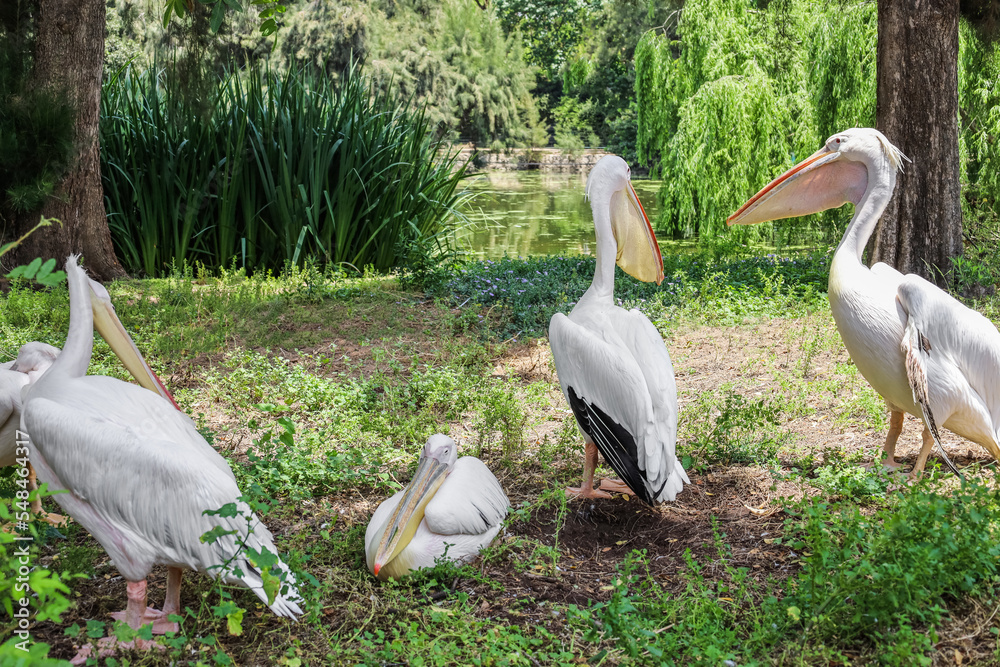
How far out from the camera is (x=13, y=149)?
6125mm

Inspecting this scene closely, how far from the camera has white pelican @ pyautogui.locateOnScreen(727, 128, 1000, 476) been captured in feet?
10.1

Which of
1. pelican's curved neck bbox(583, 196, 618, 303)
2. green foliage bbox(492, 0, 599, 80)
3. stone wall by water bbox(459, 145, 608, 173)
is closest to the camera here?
pelican's curved neck bbox(583, 196, 618, 303)

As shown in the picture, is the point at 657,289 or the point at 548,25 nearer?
the point at 657,289

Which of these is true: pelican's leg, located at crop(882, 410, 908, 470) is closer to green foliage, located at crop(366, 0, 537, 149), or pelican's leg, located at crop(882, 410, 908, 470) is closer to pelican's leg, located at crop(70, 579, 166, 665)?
pelican's leg, located at crop(70, 579, 166, 665)

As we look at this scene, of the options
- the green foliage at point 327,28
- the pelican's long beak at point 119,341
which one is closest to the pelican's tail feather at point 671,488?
the pelican's long beak at point 119,341

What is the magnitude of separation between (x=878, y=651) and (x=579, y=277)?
202 inches

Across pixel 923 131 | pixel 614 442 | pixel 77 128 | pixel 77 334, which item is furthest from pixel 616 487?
pixel 77 128

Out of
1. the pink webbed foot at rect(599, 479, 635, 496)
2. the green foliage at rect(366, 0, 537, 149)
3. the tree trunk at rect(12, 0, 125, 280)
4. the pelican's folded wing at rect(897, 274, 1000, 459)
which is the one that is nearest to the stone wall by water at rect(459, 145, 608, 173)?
the green foliage at rect(366, 0, 537, 149)

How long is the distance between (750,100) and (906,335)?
727cm

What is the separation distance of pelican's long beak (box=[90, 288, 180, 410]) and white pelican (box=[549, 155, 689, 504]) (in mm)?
1571

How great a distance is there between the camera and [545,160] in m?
33.4

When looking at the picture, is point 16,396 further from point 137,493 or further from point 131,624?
point 131,624

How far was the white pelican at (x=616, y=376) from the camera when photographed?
9.95ft

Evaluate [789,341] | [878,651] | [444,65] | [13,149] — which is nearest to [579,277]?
[789,341]
